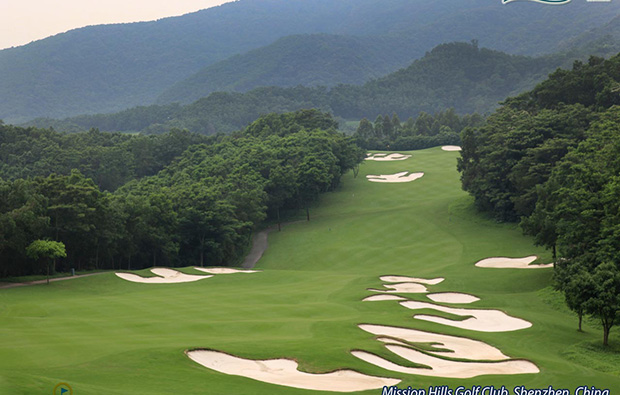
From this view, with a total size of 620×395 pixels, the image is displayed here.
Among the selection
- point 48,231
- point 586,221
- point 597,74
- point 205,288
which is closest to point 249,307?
point 205,288

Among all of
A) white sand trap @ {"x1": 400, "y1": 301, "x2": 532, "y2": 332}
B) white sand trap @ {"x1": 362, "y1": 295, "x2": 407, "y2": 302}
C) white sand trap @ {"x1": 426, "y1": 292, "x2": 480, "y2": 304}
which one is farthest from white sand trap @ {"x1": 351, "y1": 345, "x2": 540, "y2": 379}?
white sand trap @ {"x1": 426, "y1": 292, "x2": 480, "y2": 304}

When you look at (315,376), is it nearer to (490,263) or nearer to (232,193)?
(490,263)

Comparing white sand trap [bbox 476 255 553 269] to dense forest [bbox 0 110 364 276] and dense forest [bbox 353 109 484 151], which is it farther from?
dense forest [bbox 353 109 484 151]

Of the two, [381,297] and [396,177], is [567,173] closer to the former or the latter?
[381,297]

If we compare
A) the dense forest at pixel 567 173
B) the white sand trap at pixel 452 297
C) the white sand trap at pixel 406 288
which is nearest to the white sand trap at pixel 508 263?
the dense forest at pixel 567 173

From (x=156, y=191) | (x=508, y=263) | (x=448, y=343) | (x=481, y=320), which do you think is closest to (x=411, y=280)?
(x=508, y=263)

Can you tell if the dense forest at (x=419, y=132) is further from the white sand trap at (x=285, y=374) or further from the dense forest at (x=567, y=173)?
the white sand trap at (x=285, y=374)
